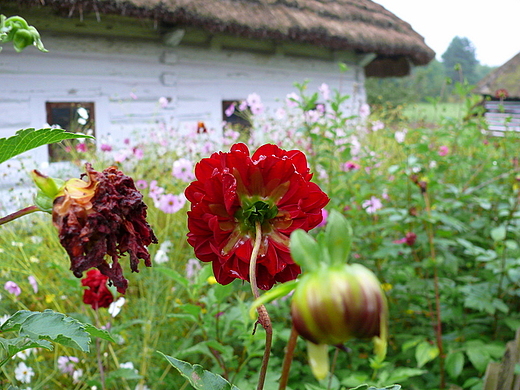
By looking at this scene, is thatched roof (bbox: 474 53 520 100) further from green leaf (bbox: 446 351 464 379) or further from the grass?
green leaf (bbox: 446 351 464 379)

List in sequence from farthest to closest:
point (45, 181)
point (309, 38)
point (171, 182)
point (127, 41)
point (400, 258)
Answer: point (309, 38) → point (127, 41) → point (171, 182) → point (400, 258) → point (45, 181)

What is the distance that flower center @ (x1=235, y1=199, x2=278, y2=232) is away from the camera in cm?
49

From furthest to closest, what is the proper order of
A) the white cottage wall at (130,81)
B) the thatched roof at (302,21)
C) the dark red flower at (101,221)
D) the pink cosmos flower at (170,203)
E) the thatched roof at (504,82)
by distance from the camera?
the thatched roof at (504,82), the thatched roof at (302,21), the white cottage wall at (130,81), the pink cosmos flower at (170,203), the dark red flower at (101,221)

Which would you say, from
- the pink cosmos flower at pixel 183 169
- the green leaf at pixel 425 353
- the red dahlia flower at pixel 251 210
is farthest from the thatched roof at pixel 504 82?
the red dahlia flower at pixel 251 210

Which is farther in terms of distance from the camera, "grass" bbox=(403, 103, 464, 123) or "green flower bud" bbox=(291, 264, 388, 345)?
"grass" bbox=(403, 103, 464, 123)

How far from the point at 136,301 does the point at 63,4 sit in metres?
2.43

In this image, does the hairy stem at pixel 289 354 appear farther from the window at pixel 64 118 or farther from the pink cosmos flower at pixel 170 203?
Result: the window at pixel 64 118

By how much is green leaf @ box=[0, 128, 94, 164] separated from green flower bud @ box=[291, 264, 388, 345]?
28cm

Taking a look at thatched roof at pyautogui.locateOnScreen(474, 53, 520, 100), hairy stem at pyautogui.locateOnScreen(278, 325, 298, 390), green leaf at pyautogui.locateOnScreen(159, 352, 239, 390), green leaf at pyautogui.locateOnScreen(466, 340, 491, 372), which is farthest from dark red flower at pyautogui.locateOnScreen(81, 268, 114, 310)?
thatched roof at pyautogui.locateOnScreen(474, 53, 520, 100)

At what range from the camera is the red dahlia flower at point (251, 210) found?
461mm

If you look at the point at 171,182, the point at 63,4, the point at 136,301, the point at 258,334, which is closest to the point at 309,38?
the point at 63,4

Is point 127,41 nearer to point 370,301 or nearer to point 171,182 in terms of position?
point 171,182

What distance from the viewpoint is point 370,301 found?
0.28 metres

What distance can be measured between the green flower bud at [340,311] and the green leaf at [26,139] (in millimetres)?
281
